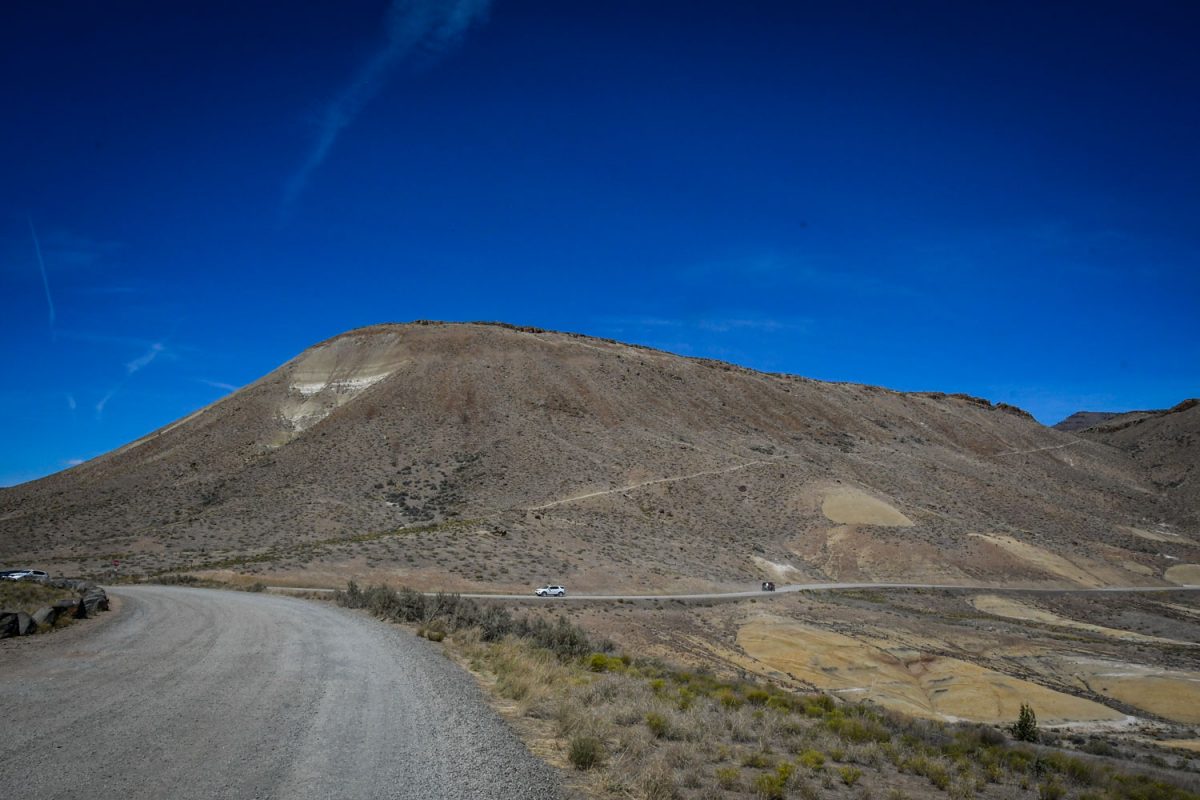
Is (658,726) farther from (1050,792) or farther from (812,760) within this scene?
(1050,792)

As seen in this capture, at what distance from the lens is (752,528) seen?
57.8 m

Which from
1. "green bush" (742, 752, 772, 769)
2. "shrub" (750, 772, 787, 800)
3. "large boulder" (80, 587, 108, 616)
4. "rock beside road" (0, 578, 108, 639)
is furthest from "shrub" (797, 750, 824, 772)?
"large boulder" (80, 587, 108, 616)

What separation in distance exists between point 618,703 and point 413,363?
238 feet

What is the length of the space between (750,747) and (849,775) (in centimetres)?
138

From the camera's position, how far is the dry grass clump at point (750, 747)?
8.20 meters

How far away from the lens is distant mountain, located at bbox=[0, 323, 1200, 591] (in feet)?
149

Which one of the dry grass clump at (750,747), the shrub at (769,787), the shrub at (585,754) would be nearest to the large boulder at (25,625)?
the dry grass clump at (750,747)

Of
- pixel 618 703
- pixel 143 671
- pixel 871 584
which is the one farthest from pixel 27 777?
pixel 871 584

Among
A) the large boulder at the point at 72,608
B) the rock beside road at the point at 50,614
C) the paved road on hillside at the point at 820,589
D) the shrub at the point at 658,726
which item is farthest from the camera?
the paved road on hillside at the point at 820,589

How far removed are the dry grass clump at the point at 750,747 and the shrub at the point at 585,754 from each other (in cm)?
1

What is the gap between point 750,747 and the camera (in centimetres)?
1011

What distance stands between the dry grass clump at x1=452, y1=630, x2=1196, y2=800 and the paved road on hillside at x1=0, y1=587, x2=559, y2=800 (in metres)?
0.92

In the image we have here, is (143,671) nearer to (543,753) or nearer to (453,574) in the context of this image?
(543,753)

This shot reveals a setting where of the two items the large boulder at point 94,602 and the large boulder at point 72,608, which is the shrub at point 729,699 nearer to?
the large boulder at point 72,608
